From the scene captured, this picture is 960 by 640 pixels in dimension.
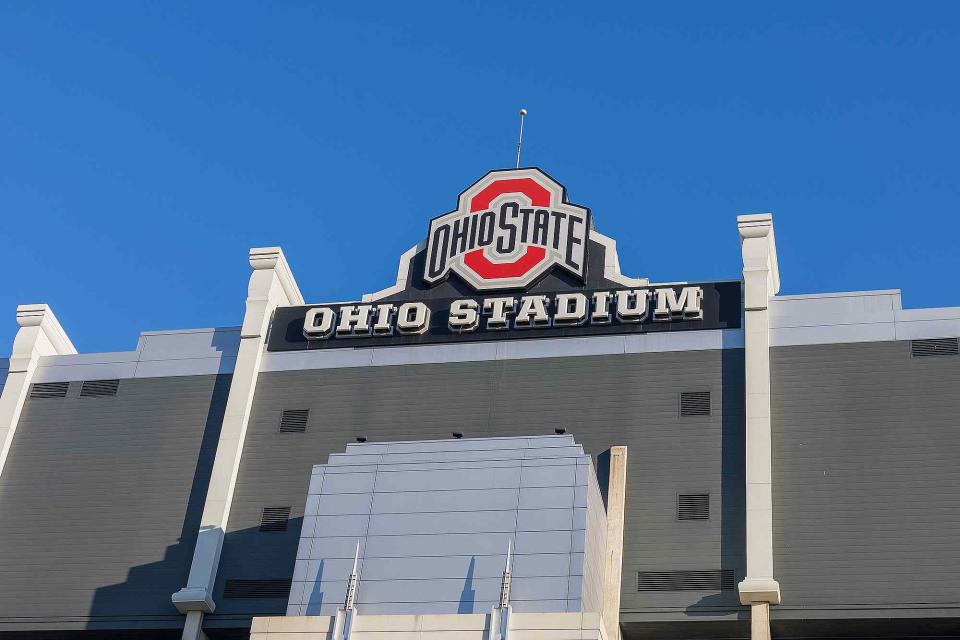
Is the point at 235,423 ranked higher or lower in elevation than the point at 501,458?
higher

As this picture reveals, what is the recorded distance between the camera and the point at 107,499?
59.9m

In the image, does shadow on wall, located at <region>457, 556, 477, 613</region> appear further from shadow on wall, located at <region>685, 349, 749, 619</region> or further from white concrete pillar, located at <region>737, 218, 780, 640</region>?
white concrete pillar, located at <region>737, 218, 780, 640</region>

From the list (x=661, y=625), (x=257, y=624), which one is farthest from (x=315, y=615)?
(x=661, y=625)

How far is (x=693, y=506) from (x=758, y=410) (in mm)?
4378

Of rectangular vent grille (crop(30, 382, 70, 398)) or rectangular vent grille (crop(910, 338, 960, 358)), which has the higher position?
rectangular vent grille (crop(910, 338, 960, 358))

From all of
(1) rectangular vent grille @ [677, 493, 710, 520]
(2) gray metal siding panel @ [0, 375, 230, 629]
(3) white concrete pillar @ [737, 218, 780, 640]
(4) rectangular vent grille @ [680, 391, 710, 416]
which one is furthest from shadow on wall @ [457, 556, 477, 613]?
(2) gray metal siding panel @ [0, 375, 230, 629]

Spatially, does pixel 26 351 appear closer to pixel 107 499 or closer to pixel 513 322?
pixel 107 499

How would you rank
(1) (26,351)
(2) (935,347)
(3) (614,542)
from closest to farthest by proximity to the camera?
(3) (614,542) < (2) (935,347) < (1) (26,351)

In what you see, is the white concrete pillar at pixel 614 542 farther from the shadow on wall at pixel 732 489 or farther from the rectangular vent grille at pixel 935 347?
the rectangular vent grille at pixel 935 347

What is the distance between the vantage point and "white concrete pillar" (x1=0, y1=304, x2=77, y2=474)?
63.4 metres

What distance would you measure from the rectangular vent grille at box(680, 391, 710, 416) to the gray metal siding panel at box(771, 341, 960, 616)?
2.52 m

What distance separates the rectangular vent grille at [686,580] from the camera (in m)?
52.6

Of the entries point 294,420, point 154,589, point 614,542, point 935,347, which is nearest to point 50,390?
point 294,420

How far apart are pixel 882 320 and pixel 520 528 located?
1741 centimetres
